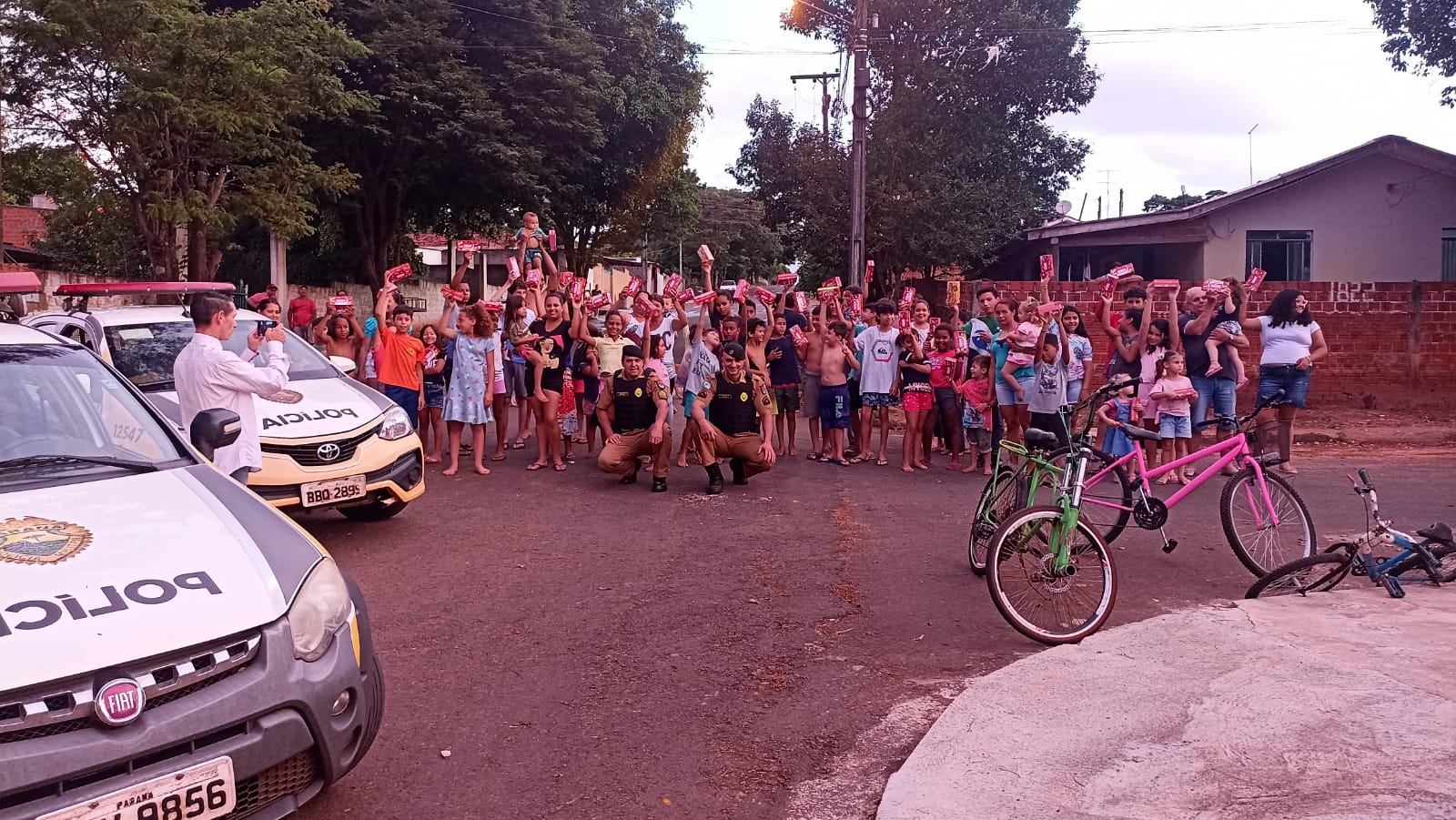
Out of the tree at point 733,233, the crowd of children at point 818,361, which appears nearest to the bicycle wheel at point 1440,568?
the crowd of children at point 818,361

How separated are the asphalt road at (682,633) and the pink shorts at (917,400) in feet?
4.38

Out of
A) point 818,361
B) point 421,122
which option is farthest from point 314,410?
point 421,122

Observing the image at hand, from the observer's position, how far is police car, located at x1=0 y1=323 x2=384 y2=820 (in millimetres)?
2928

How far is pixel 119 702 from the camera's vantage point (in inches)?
118

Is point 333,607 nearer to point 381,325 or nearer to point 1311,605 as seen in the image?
point 1311,605

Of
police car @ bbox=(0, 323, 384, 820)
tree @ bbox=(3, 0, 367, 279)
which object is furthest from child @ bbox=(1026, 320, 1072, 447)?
tree @ bbox=(3, 0, 367, 279)

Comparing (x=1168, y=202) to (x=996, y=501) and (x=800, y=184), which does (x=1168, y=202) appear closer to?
(x=800, y=184)

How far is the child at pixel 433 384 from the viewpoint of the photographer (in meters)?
12.1

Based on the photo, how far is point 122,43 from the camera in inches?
535

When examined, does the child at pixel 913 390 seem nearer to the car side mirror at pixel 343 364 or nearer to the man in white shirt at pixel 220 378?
the car side mirror at pixel 343 364

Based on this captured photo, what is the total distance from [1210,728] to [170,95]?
13.3 metres

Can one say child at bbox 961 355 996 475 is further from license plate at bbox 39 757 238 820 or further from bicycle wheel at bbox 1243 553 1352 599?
license plate at bbox 39 757 238 820

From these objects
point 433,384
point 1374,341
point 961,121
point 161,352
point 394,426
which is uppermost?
point 961,121

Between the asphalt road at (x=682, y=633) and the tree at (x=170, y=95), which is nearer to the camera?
the asphalt road at (x=682, y=633)
